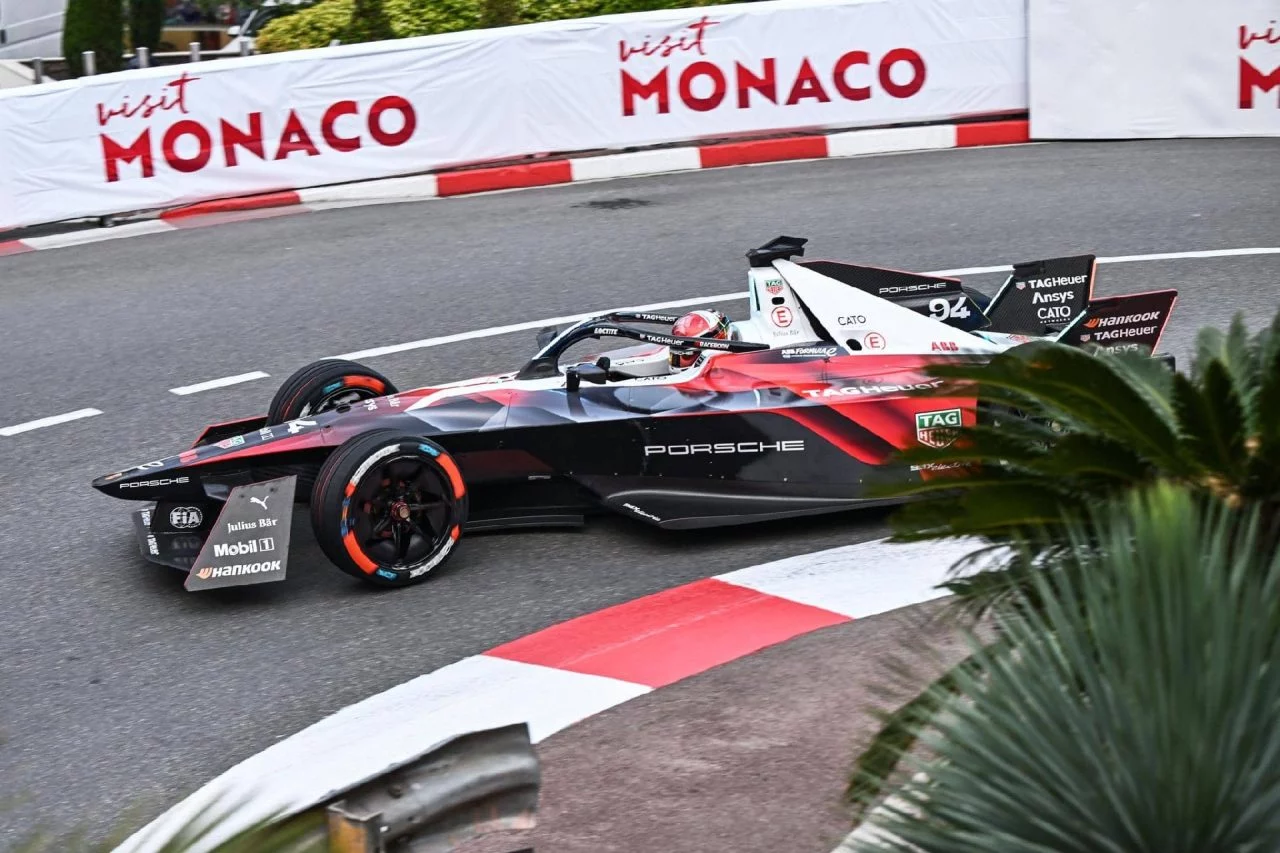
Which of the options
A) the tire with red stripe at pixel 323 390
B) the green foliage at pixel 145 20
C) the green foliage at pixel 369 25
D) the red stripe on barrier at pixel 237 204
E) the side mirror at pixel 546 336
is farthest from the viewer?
the green foliage at pixel 145 20

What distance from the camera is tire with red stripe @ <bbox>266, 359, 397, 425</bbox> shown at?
7406mm

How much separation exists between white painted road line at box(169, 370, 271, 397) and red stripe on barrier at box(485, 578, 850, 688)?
392 cm

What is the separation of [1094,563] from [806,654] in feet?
8.72

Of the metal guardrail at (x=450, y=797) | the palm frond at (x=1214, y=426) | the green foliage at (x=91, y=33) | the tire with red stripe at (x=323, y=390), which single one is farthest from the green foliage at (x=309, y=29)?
the palm frond at (x=1214, y=426)

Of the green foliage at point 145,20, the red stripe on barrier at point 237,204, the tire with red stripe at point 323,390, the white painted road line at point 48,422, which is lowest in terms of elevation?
the white painted road line at point 48,422

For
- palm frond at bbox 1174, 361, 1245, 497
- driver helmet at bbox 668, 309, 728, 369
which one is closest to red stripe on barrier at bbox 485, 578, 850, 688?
driver helmet at bbox 668, 309, 728, 369

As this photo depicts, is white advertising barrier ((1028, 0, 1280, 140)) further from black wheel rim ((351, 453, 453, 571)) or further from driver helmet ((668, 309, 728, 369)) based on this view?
black wheel rim ((351, 453, 453, 571))

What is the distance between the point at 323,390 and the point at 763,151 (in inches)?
318

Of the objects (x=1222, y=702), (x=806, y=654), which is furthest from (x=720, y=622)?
(x=1222, y=702)

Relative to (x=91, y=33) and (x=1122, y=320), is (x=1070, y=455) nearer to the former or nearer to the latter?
(x=1122, y=320)

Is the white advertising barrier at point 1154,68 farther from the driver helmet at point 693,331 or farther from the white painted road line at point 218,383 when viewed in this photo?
the driver helmet at point 693,331

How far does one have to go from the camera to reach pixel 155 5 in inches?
1014

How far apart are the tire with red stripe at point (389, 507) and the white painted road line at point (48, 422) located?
298 cm

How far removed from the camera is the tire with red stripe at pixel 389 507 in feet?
20.6
